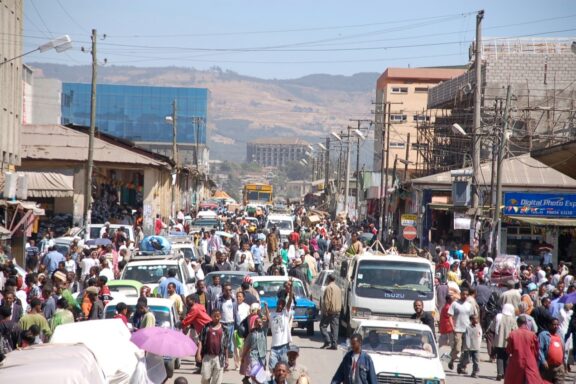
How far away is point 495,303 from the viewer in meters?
21.5

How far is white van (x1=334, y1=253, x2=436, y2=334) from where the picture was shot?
70.5ft

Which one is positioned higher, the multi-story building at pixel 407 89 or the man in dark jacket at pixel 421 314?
the multi-story building at pixel 407 89

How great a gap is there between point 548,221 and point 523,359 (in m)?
24.6

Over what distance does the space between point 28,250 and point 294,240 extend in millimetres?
10279

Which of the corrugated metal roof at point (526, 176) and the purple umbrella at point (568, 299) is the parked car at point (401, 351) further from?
the corrugated metal roof at point (526, 176)

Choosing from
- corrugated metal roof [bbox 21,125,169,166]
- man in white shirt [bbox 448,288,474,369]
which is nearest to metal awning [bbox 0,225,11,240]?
man in white shirt [bbox 448,288,474,369]

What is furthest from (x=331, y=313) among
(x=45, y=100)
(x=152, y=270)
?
(x=45, y=100)

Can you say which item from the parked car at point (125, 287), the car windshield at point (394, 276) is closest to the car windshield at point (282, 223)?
the car windshield at point (394, 276)

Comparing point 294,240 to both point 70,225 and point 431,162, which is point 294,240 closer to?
point 70,225

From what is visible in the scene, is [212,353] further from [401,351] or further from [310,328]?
[310,328]

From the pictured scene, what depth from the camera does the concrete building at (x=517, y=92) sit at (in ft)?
197

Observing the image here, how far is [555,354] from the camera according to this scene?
573 inches

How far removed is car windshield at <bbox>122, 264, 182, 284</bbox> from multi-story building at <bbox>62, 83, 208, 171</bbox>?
151 m

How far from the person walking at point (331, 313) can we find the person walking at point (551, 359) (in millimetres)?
7494
